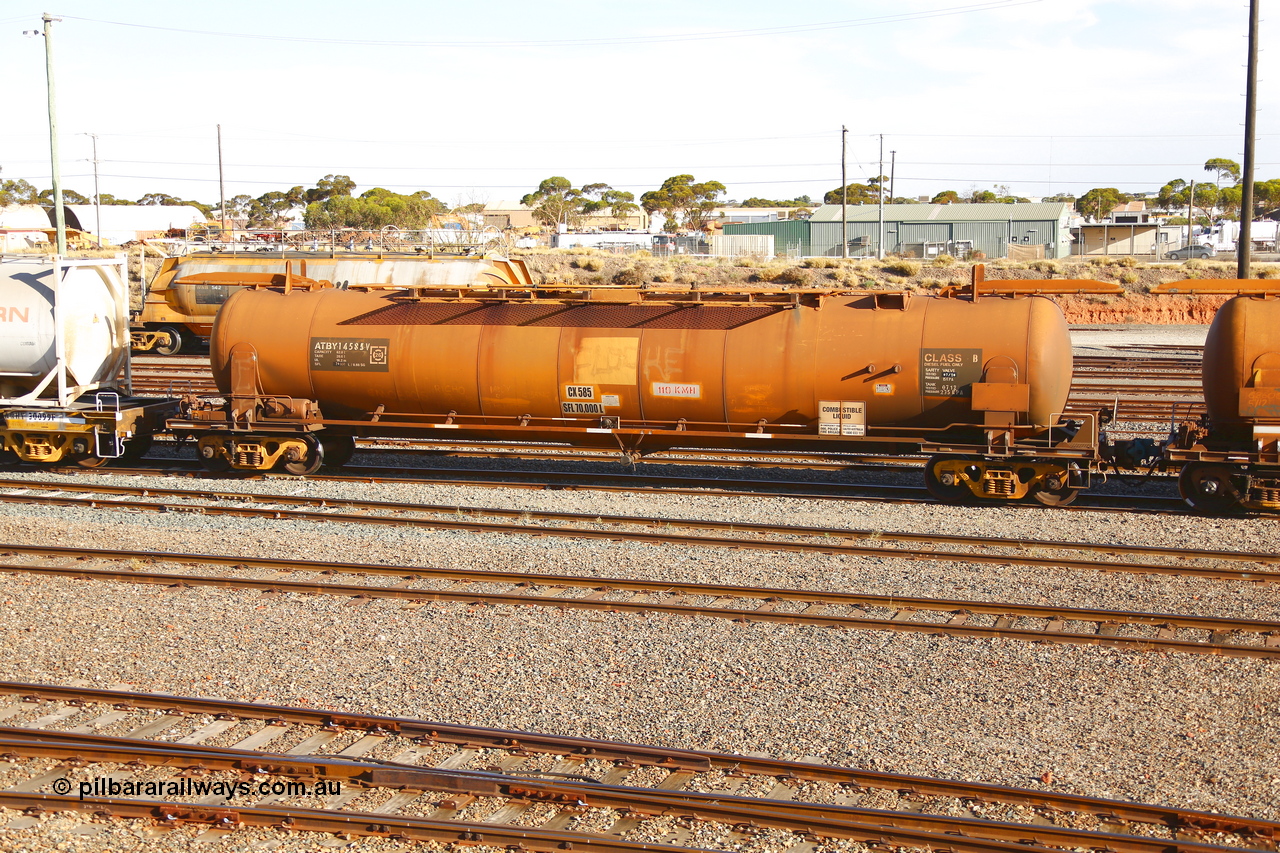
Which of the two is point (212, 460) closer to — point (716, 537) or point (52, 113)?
point (716, 537)

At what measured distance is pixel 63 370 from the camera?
17828 mm

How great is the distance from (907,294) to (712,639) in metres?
7.48

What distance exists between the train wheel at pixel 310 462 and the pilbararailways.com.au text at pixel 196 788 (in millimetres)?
10444

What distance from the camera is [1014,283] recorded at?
15617mm

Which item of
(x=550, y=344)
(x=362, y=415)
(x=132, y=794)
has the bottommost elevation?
(x=132, y=794)

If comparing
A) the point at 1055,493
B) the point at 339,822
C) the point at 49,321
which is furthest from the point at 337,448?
the point at 339,822

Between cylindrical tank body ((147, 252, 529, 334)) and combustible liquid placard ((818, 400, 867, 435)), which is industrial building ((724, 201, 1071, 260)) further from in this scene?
combustible liquid placard ((818, 400, 867, 435))

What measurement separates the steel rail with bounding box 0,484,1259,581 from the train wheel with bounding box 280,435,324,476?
2.04m

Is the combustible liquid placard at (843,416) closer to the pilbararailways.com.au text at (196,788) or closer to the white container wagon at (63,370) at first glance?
the pilbararailways.com.au text at (196,788)

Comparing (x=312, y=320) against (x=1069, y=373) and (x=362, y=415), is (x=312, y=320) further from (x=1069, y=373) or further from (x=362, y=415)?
(x=1069, y=373)

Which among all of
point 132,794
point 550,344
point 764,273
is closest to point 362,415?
point 550,344

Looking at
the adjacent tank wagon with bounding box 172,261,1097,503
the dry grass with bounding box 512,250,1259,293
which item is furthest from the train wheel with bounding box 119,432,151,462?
the dry grass with bounding box 512,250,1259,293

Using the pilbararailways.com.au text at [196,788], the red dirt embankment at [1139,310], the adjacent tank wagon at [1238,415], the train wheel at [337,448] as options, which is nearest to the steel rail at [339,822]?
the pilbararailways.com.au text at [196,788]

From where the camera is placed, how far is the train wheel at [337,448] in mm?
18438
